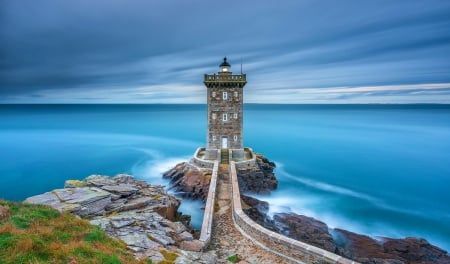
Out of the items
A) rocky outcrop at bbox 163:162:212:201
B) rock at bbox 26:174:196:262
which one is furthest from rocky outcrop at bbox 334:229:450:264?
rocky outcrop at bbox 163:162:212:201

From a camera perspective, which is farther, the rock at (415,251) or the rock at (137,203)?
the rock at (415,251)

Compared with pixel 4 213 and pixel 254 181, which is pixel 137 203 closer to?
pixel 4 213

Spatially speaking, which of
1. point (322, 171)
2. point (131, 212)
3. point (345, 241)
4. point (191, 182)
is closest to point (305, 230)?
point (345, 241)

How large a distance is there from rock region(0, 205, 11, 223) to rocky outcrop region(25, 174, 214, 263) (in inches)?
61.2

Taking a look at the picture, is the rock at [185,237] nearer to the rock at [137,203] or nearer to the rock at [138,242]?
the rock at [138,242]

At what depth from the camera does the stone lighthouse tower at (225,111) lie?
64.5 feet

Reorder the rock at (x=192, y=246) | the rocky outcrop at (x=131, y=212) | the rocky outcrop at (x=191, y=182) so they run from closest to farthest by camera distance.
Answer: the rocky outcrop at (x=131, y=212), the rock at (x=192, y=246), the rocky outcrop at (x=191, y=182)

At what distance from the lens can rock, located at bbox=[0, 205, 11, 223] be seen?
646 cm

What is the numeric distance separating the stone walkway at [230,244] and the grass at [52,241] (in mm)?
2914

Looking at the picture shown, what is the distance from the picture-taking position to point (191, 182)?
1784 cm

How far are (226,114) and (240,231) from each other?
38.2 feet

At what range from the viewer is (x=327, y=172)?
25625 millimetres

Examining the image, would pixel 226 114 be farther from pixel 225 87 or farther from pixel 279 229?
pixel 279 229

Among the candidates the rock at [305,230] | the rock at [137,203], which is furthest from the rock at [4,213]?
the rock at [305,230]
